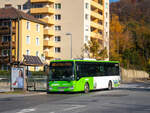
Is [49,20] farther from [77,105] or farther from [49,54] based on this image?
[77,105]

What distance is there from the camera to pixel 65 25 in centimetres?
7412

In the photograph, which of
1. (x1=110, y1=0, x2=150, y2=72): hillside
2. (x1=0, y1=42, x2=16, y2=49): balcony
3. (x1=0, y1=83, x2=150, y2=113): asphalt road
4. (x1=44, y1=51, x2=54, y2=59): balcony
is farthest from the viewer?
(x1=110, y1=0, x2=150, y2=72): hillside

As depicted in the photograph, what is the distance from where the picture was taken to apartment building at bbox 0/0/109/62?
73.1m

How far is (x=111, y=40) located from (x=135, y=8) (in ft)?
80.2

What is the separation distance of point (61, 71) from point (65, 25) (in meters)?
48.2

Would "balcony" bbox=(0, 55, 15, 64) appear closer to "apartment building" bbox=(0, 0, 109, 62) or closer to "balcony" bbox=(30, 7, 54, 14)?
"apartment building" bbox=(0, 0, 109, 62)

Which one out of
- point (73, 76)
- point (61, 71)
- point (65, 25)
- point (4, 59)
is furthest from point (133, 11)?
point (73, 76)

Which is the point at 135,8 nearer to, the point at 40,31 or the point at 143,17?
the point at 143,17

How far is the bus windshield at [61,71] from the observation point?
2625 centimetres

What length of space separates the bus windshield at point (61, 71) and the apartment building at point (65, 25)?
45.4 m

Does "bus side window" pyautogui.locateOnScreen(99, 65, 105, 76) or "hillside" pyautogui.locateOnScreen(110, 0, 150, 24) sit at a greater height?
"hillside" pyautogui.locateOnScreen(110, 0, 150, 24)

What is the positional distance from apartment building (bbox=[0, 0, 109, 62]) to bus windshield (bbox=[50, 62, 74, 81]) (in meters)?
45.4

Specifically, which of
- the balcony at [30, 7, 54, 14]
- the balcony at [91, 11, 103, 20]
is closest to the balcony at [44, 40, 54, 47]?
the balcony at [30, 7, 54, 14]

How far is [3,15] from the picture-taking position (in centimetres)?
6500
